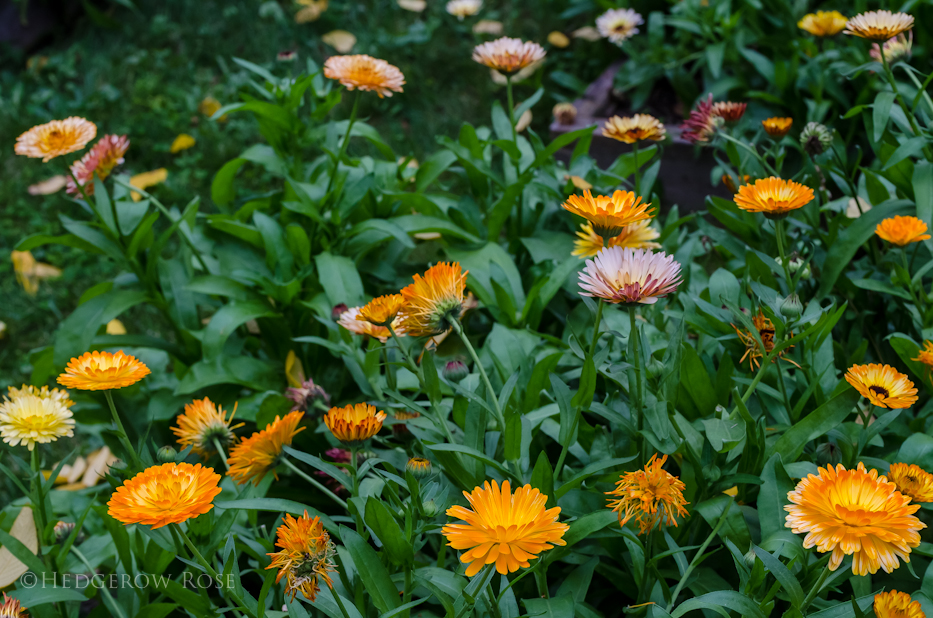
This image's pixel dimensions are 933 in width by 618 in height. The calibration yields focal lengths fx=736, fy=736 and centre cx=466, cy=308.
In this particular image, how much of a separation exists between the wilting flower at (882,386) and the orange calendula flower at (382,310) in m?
0.61

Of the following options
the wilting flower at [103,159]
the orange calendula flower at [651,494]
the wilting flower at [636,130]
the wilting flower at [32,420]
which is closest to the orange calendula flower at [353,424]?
the orange calendula flower at [651,494]

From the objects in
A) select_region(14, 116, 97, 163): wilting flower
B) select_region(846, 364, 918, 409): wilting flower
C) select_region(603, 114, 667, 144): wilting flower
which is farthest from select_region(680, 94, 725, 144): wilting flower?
select_region(14, 116, 97, 163): wilting flower

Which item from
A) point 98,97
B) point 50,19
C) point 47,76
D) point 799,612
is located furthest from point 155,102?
point 799,612

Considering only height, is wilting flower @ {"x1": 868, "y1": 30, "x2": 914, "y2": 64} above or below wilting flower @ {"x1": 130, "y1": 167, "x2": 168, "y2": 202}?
above

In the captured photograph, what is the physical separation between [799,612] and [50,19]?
4.11 meters

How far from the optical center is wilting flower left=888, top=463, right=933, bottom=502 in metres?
0.86

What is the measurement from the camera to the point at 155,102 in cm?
323

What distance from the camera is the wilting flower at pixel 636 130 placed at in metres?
1.39

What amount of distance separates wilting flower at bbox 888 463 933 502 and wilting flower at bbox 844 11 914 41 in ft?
2.56

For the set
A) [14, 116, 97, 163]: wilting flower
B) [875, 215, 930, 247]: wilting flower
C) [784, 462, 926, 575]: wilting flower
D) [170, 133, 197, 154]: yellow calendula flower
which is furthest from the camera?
[170, 133, 197, 154]: yellow calendula flower

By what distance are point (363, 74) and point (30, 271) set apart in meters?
1.75

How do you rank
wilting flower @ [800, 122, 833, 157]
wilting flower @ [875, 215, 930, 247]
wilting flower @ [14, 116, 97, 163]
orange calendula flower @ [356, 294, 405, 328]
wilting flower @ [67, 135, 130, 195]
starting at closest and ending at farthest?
orange calendula flower @ [356, 294, 405, 328], wilting flower @ [875, 215, 930, 247], wilting flower @ [800, 122, 833, 157], wilting flower @ [14, 116, 97, 163], wilting flower @ [67, 135, 130, 195]

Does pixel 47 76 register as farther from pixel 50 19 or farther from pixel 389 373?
pixel 389 373

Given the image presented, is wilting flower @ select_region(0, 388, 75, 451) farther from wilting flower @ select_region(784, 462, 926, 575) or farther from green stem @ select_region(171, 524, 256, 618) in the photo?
wilting flower @ select_region(784, 462, 926, 575)
